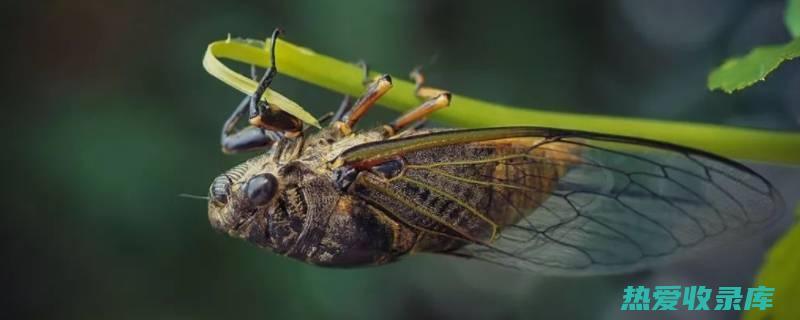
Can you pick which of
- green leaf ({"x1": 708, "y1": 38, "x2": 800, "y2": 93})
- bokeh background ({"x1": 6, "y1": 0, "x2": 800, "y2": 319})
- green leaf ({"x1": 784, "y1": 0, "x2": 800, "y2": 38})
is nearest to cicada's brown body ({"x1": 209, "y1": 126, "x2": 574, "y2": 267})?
green leaf ({"x1": 708, "y1": 38, "x2": 800, "y2": 93})

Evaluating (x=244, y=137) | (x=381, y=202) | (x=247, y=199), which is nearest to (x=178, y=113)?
(x=244, y=137)

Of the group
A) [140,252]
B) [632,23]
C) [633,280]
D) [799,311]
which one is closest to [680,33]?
[632,23]

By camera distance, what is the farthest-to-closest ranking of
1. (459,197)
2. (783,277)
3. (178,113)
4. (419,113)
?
(178,113), (459,197), (419,113), (783,277)

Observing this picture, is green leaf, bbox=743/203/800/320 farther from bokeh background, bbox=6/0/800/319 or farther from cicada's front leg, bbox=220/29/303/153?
bokeh background, bbox=6/0/800/319

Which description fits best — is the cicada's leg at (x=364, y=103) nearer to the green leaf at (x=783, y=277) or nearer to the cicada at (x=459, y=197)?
the cicada at (x=459, y=197)

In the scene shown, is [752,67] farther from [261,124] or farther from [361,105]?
[261,124]

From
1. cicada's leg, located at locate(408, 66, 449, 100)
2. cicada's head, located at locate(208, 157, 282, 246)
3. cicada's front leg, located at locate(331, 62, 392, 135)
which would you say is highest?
cicada's leg, located at locate(408, 66, 449, 100)
